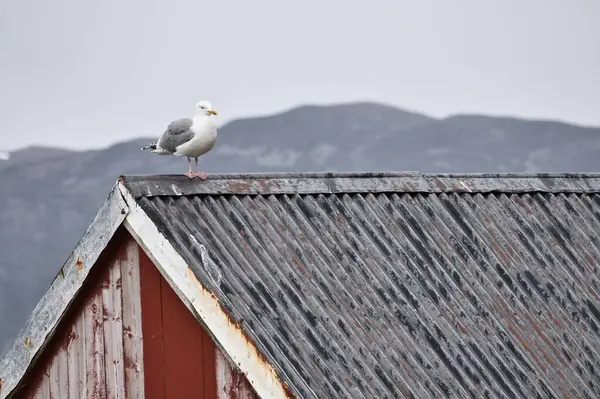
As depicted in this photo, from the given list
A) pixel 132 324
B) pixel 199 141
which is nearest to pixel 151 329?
pixel 132 324

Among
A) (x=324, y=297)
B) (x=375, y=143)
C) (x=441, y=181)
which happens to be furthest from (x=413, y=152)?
(x=324, y=297)

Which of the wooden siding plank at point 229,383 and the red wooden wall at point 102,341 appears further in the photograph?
the red wooden wall at point 102,341

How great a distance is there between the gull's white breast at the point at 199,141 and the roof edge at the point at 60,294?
1.07 meters

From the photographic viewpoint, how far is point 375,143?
2641 cm

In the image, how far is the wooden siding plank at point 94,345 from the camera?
8281 millimetres

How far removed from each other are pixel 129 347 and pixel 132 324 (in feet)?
0.45

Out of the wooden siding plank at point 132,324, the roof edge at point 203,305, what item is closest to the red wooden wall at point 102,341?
the wooden siding plank at point 132,324

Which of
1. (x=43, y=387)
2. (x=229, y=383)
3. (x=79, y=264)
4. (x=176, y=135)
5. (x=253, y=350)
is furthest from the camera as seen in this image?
(x=176, y=135)

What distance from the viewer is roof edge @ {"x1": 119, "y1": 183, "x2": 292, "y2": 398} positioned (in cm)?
705

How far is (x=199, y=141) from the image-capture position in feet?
28.9

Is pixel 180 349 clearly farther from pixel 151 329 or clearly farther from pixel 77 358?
pixel 77 358

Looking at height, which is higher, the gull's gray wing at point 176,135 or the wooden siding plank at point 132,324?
the gull's gray wing at point 176,135

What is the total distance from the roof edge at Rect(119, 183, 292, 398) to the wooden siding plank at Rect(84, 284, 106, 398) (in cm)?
68

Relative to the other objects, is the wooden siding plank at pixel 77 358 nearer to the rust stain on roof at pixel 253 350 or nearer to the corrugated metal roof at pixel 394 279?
the corrugated metal roof at pixel 394 279
